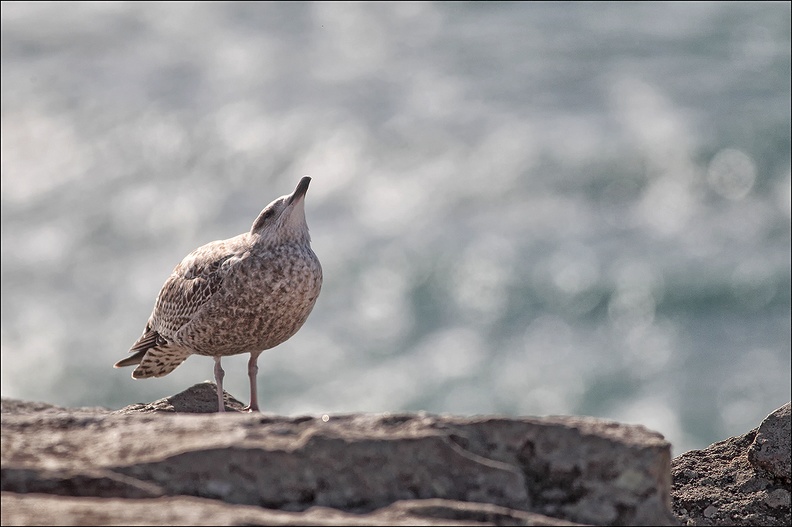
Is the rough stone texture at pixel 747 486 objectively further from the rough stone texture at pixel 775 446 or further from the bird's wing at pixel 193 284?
the bird's wing at pixel 193 284

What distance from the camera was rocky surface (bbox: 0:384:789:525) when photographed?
19.4 ft

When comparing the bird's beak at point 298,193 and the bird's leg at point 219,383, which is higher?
the bird's beak at point 298,193

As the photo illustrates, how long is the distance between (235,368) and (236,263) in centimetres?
3046

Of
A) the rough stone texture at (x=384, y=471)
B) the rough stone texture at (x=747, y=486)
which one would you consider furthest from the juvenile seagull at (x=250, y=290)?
the rough stone texture at (x=384, y=471)

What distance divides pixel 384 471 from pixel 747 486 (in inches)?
116

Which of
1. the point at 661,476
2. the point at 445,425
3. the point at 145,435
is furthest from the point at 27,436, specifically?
the point at 661,476

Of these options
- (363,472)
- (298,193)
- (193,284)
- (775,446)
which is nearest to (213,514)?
(363,472)

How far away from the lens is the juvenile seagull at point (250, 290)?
9.87 metres

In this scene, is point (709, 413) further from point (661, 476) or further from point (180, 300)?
point (661, 476)

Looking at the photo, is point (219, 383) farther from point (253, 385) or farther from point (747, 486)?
point (747, 486)

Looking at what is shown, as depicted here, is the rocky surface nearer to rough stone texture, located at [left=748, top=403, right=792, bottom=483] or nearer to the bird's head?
rough stone texture, located at [left=748, top=403, right=792, bottom=483]

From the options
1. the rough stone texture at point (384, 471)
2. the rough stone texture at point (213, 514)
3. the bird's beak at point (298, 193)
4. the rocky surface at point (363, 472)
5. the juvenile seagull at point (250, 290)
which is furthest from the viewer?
the bird's beak at point (298, 193)

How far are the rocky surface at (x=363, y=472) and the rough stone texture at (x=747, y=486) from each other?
1.69 meters

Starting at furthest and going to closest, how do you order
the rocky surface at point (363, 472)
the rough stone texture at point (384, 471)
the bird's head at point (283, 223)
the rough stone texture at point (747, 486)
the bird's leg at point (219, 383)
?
the bird's head at point (283, 223) < the bird's leg at point (219, 383) < the rough stone texture at point (747, 486) < the rough stone texture at point (384, 471) < the rocky surface at point (363, 472)
